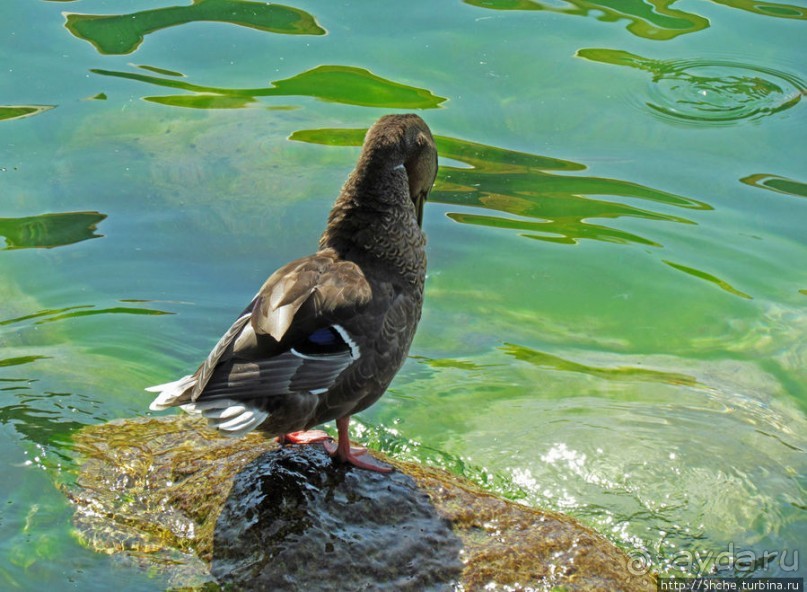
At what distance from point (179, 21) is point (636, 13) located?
464cm

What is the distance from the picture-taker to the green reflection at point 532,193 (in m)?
8.19

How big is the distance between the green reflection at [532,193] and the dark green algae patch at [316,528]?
3631 mm

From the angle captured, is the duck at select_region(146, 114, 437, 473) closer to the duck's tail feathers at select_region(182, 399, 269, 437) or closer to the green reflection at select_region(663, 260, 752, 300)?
the duck's tail feathers at select_region(182, 399, 269, 437)

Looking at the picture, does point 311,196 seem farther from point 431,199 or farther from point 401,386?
point 401,386

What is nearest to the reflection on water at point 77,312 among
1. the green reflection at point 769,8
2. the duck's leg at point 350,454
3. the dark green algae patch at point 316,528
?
the dark green algae patch at point 316,528

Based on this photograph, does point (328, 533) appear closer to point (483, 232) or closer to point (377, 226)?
point (377, 226)

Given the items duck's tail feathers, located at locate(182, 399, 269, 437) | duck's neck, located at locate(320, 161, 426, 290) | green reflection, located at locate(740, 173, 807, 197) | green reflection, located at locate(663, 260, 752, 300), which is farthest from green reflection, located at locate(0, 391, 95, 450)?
green reflection, located at locate(740, 173, 807, 197)

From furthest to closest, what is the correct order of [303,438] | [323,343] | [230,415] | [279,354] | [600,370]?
1. [600,370]
2. [303,438]
3. [323,343]
4. [279,354]
5. [230,415]

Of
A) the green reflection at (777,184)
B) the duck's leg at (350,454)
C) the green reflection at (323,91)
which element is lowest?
the duck's leg at (350,454)

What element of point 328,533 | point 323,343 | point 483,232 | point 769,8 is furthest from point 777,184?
point 328,533

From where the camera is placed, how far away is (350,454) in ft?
15.8

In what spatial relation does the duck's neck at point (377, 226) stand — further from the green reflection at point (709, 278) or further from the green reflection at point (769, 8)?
the green reflection at point (769, 8)

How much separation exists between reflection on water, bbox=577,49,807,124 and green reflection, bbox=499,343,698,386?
3467mm

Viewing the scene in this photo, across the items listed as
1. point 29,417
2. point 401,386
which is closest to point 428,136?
point 401,386
